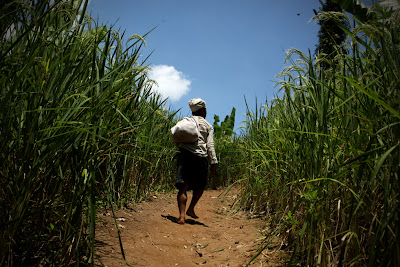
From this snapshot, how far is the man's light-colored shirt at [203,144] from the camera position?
160 inches

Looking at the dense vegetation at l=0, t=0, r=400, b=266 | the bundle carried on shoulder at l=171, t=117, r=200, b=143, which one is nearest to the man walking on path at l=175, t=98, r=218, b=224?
the bundle carried on shoulder at l=171, t=117, r=200, b=143

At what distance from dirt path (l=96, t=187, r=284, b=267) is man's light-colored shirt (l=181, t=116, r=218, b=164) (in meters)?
0.94

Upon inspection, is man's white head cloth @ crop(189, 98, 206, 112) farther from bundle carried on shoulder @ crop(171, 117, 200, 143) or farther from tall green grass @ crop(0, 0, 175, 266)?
tall green grass @ crop(0, 0, 175, 266)

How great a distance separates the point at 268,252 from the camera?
7.66ft

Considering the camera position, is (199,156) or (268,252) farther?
(199,156)

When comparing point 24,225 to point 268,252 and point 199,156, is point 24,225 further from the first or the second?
point 199,156

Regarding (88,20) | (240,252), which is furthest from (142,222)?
(88,20)

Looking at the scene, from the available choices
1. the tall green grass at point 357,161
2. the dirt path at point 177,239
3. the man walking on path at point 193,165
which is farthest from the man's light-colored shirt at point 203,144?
the tall green grass at point 357,161

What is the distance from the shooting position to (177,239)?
3135 mm

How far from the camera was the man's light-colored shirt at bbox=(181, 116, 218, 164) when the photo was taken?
4.06 m

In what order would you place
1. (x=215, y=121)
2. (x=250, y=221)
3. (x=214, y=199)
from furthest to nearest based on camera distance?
(x=215, y=121), (x=214, y=199), (x=250, y=221)

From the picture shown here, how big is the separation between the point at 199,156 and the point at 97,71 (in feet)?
7.89

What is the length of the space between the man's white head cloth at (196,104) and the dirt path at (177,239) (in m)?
1.57

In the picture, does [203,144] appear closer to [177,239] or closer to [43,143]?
[177,239]
